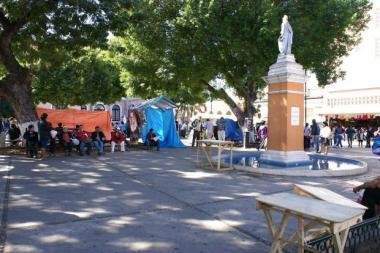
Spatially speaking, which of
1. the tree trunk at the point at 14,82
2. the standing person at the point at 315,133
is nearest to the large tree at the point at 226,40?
the standing person at the point at 315,133

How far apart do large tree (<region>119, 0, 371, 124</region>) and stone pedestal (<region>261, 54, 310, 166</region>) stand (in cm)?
625

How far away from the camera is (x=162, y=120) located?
21.4m

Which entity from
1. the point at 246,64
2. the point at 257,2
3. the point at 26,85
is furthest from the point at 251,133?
the point at 26,85

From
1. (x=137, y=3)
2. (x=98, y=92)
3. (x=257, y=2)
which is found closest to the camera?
(x=137, y=3)

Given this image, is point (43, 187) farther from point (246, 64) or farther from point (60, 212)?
point (246, 64)

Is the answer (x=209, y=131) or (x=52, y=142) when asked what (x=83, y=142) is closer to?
(x=52, y=142)

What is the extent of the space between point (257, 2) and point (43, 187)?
13931 millimetres

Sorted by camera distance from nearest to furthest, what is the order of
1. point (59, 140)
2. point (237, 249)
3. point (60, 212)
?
point (237, 249) < point (60, 212) < point (59, 140)

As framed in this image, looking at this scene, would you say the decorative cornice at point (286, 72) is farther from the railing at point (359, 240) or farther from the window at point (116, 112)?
the window at point (116, 112)

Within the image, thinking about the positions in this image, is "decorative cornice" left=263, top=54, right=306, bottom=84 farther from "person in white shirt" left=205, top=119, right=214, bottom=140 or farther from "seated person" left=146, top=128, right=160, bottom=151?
"person in white shirt" left=205, top=119, right=214, bottom=140

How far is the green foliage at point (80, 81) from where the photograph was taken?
33344 millimetres

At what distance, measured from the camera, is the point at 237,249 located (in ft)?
16.9

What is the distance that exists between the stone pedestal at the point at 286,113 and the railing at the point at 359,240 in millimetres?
7824

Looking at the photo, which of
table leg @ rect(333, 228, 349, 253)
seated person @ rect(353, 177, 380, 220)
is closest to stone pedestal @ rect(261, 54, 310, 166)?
seated person @ rect(353, 177, 380, 220)
